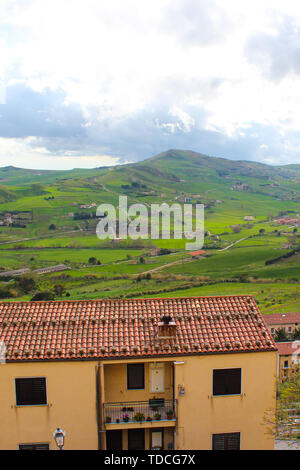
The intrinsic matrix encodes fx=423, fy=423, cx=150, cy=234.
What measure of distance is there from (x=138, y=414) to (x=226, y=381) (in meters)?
3.58

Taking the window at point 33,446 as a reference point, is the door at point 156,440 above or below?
below

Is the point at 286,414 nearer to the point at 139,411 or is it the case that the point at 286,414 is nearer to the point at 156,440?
the point at 156,440

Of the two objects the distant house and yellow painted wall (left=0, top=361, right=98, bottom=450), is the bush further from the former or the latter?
yellow painted wall (left=0, top=361, right=98, bottom=450)

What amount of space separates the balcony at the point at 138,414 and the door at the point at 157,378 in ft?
1.90

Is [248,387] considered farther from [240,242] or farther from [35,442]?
[240,242]

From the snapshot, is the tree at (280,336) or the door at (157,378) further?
the tree at (280,336)

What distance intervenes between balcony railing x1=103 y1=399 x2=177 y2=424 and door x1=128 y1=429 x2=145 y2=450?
1172 mm

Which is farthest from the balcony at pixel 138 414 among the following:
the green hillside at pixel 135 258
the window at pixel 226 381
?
the green hillside at pixel 135 258

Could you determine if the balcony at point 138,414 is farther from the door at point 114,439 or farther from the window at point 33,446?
the window at point 33,446

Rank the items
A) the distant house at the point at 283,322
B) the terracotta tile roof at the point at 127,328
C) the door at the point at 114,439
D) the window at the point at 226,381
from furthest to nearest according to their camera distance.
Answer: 1. the distant house at the point at 283,322
2. the door at the point at 114,439
3. the window at the point at 226,381
4. the terracotta tile roof at the point at 127,328

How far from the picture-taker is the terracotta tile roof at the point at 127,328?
15.8 metres

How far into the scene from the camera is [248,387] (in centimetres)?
1642

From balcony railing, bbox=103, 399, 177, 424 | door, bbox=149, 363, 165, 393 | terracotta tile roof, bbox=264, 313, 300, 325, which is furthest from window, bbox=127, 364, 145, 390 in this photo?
terracotta tile roof, bbox=264, 313, 300, 325
